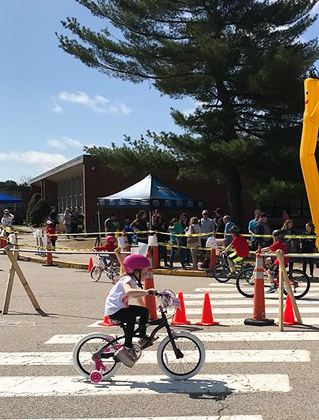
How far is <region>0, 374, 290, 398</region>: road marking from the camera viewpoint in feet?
19.9

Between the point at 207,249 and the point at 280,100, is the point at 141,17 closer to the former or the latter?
the point at 280,100

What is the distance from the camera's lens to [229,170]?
995 inches

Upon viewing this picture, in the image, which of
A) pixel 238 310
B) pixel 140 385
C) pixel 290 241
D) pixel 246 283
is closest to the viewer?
pixel 140 385

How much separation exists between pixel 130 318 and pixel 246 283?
7.65 m

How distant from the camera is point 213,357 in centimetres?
755

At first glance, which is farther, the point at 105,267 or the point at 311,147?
the point at 311,147

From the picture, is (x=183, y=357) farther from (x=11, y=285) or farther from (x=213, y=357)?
(x=11, y=285)

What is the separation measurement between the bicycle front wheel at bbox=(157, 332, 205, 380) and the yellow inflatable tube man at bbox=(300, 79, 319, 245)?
11084 mm

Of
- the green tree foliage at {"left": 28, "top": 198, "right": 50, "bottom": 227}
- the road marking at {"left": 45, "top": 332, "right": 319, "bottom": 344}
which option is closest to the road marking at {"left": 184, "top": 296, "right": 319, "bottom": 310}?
the road marking at {"left": 45, "top": 332, "right": 319, "bottom": 344}

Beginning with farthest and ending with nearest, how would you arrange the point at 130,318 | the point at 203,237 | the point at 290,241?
the point at 203,237 → the point at 290,241 → the point at 130,318

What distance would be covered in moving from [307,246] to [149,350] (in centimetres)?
1010

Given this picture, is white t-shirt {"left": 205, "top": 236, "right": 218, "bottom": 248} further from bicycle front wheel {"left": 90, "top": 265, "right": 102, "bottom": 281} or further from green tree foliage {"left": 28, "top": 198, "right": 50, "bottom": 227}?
green tree foliage {"left": 28, "top": 198, "right": 50, "bottom": 227}

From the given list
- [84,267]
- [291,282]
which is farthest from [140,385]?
[84,267]

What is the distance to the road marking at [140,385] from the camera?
607 centimetres
